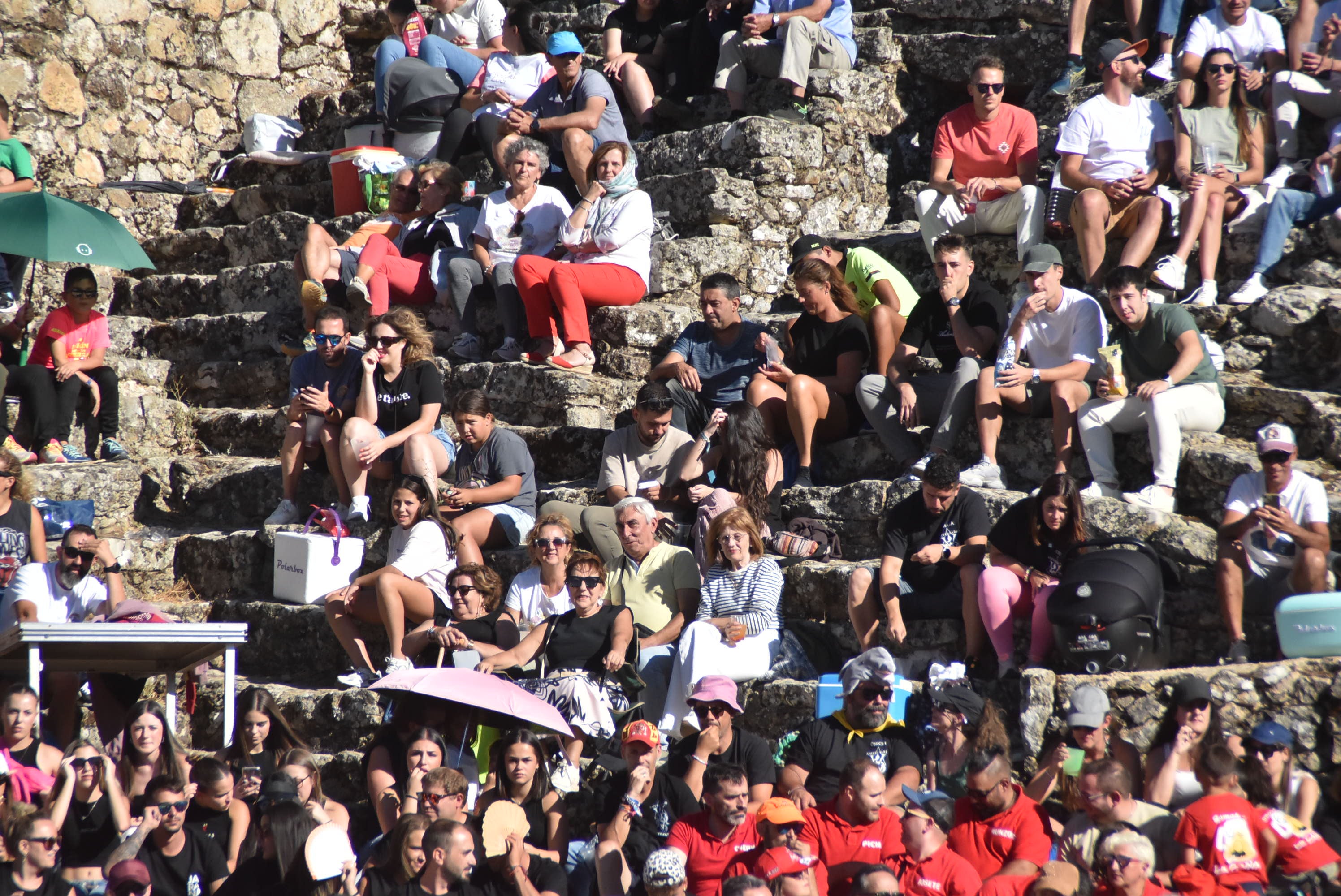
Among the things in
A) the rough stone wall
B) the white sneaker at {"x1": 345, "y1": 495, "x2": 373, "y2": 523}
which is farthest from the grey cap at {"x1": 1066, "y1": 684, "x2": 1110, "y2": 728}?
the rough stone wall

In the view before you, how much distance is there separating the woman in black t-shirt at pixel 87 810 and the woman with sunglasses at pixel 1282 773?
3.86 meters

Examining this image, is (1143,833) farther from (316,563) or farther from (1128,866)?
(316,563)

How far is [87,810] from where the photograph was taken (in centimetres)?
534

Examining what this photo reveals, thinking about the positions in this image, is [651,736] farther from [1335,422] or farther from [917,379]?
[1335,422]

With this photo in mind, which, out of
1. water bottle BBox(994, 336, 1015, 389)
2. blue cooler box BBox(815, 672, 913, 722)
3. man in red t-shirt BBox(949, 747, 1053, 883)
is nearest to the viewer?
man in red t-shirt BBox(949, 747, 1053, 883)

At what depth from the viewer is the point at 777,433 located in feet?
23.7

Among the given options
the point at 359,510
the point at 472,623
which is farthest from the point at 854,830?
the point at 359,510

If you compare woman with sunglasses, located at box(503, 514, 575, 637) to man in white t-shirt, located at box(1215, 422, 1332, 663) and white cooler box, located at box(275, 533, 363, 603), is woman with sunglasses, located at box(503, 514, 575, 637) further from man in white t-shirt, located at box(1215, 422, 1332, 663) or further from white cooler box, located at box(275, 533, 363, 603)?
man in white t-shirt, located at box(1215, 422, 1332, 663)

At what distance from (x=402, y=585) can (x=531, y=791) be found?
A: 4.95ft

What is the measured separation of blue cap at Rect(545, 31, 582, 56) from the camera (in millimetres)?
9070

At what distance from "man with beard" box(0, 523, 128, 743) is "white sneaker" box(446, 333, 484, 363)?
94.3 inches

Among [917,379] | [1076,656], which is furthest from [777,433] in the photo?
[1076,656]

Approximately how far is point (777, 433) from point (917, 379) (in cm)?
71

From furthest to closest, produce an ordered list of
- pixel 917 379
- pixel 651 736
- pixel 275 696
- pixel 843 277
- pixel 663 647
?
pixel 843 277 → pixel 917 379 → pixel 275 696 → pixel 663 647 → pixel 651 736
